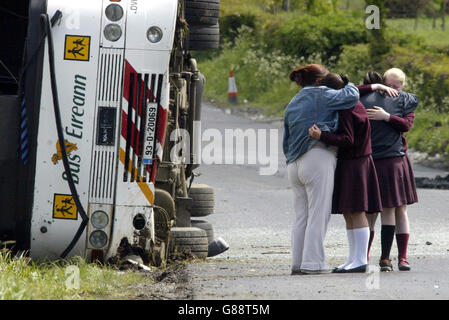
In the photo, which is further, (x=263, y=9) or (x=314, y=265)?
(x=263, y=9)

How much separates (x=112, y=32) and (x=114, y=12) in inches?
6.4

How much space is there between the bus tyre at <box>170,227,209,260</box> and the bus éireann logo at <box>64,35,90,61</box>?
1745mm

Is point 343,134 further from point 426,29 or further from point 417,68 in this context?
point 426,29

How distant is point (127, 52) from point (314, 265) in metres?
2.13

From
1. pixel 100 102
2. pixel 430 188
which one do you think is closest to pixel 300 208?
pixel 100 102

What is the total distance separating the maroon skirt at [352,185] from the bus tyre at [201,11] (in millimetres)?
2037

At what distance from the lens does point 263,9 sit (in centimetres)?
3625

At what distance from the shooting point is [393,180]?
763cm

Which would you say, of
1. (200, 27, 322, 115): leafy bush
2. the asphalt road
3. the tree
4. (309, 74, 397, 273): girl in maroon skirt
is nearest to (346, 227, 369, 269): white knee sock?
(309, 74, 397, 273): girl in maroon skirt

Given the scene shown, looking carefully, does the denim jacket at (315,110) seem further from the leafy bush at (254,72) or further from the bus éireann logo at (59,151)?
the leafy bush at (254,72)

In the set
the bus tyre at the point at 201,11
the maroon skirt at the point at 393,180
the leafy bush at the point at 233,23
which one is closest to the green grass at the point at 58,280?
the maroon skirt at the point at 393,180

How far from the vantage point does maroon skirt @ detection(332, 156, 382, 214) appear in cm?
726

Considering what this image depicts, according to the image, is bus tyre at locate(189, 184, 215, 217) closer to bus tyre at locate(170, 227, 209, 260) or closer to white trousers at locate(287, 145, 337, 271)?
bus tyre at locate(170, 227, 209, 260)
